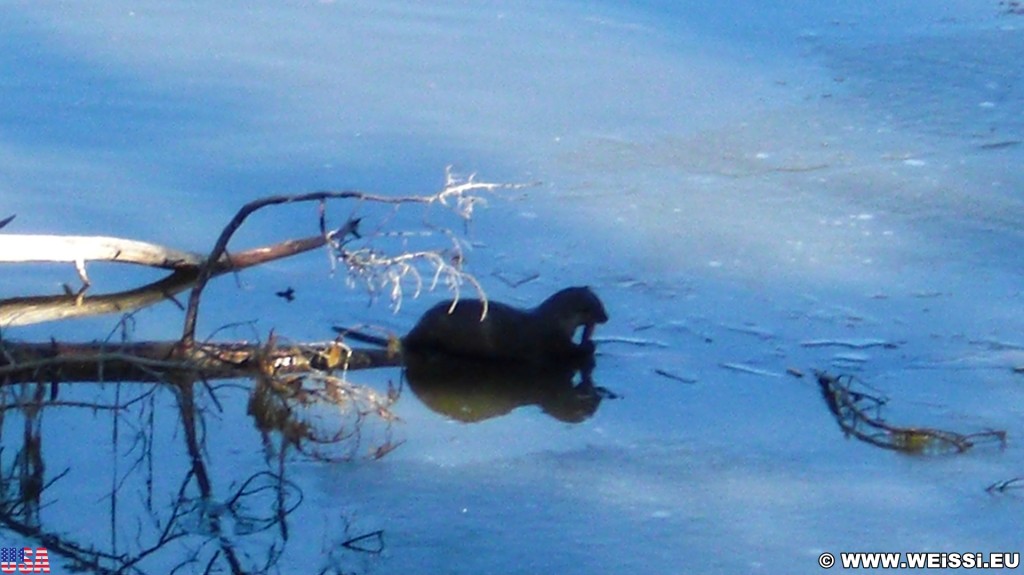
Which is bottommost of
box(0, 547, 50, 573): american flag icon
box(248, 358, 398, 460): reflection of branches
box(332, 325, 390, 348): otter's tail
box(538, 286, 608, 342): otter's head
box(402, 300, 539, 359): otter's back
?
box(0, 547, 50, 573): american flag icon

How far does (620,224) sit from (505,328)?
1.27m

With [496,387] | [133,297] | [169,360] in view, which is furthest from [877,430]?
[133,297]

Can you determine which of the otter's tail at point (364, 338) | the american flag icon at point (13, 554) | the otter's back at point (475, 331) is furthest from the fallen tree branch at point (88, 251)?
the american flag icon at point (13, 554)

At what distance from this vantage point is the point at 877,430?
15.8ft

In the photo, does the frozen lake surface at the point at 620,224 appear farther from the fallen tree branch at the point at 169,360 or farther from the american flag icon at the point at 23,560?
the fallen tree branch at the point at 169,360

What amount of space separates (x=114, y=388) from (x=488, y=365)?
3.91ft

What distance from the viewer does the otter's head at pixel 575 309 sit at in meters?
5.36

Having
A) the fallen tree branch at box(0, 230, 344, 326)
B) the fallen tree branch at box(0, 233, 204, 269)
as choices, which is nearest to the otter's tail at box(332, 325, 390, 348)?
the fallen tree branch at box(0, 230, 344, 326)

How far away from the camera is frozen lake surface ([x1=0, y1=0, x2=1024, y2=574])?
4352 mm

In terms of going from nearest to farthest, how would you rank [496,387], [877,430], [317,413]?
[877,430], [317,413], [496,387]

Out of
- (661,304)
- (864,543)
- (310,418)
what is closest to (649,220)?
(661,304)

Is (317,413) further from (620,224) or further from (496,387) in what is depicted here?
(620,224)

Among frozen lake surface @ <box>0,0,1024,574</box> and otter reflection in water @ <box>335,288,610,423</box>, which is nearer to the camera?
frozen lake surface @ <box>0,0,1024,574</box>

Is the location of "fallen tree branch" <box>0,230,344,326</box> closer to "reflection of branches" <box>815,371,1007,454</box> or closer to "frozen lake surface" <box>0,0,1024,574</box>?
"frozen lake surface" <box>0,0,1024,574</box>
